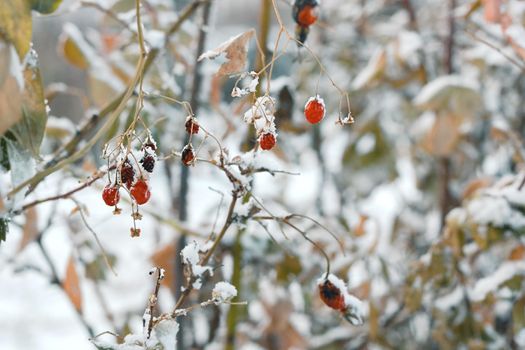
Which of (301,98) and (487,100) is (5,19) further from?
(301,98)

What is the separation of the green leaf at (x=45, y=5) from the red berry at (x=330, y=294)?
1.00 ft

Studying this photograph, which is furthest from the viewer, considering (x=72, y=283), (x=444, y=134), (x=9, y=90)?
(x=444, y=134)

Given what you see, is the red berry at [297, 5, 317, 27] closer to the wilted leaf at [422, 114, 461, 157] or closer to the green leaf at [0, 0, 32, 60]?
the green leaf at [0, 0, 32, 60]

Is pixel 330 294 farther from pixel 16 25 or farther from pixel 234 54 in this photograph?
pixel 16 25

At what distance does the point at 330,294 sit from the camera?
60cm

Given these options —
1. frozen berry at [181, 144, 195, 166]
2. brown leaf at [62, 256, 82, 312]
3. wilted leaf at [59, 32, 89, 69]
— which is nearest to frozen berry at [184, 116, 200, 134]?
frozen berry at [181, 144, 195, 166]

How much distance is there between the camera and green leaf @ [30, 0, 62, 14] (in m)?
0.52

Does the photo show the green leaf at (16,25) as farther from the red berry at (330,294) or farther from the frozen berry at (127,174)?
the red berry at (330,294)

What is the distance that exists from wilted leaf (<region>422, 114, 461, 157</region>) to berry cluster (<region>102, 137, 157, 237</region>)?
0.74m

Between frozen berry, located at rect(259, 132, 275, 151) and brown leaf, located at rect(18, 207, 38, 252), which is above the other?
brown leaf, located at rect(18, 207, 38, 252)

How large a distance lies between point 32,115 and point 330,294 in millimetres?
276

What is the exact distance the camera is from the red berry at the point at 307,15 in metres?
0.59

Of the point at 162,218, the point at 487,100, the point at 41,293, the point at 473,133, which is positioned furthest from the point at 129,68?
the point at 41,293

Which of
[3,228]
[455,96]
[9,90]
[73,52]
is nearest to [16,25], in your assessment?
[9,90]
